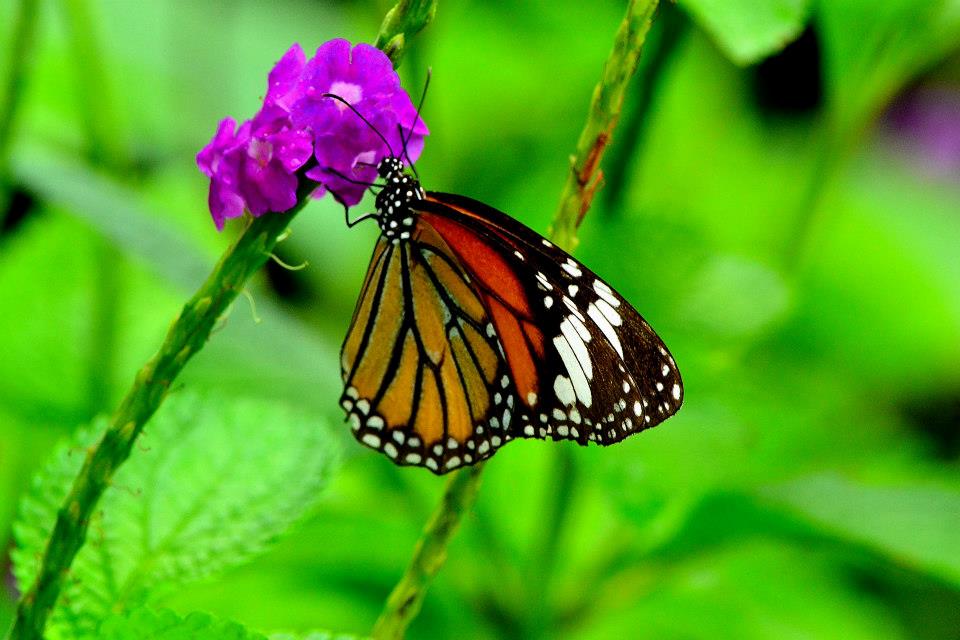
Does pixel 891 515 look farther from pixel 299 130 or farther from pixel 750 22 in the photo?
pixel 299 130

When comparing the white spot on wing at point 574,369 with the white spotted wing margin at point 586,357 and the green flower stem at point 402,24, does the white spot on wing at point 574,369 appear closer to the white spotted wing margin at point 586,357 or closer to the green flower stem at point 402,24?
the white spotted wing margin at point 586,357

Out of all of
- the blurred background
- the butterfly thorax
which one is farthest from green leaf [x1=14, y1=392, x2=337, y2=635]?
the butterfly thorax

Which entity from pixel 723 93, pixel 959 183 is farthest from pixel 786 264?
pixel 959 183

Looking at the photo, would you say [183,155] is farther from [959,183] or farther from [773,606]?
[959,183]

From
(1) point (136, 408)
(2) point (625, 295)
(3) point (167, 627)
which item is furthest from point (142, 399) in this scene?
(2) point (625, 295)

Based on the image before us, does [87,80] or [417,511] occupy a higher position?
[87,80]

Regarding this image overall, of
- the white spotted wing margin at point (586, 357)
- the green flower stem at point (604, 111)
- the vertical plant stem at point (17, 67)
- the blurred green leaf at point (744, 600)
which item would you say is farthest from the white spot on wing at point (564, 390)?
the vertical plant stem at point (17, 67)
